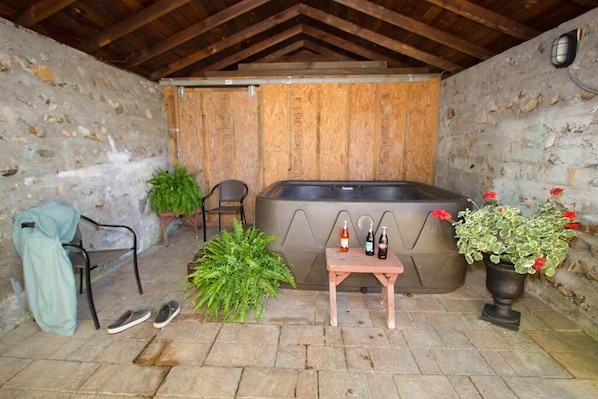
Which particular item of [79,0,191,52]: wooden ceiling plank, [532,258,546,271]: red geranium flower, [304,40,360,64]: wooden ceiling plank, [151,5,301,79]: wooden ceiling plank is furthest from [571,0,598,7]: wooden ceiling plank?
[79,0,191,52]: wooden ceiling plank

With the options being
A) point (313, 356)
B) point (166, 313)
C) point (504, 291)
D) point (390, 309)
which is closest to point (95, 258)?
point (166, 313)

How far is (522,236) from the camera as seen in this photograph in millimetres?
1823

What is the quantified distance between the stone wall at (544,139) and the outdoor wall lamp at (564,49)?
37mm

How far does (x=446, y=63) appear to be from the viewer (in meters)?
3.53

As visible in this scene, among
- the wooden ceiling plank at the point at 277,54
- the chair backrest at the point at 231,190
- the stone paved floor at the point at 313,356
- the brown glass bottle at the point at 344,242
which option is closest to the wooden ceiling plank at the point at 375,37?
the wooden ceiling plank at the point at 277,54

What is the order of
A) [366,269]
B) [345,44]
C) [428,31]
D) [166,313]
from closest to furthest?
[366,269] → [166,313] → [428,31] → [345,44]

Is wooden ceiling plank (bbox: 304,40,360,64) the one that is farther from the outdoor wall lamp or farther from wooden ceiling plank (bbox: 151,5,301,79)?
the outdoor wall lamp

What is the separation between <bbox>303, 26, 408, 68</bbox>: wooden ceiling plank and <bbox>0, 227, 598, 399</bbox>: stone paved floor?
324 centimetres

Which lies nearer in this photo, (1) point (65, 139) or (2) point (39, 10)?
(2) point (39, 10)

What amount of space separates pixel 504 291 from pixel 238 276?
1896 millimetres

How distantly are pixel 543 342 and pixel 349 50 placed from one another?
12.2 feet

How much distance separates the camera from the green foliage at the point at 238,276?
215cm

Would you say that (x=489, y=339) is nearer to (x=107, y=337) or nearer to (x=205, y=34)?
(x=107, y=337)

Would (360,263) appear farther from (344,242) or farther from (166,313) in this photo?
(166,313)
